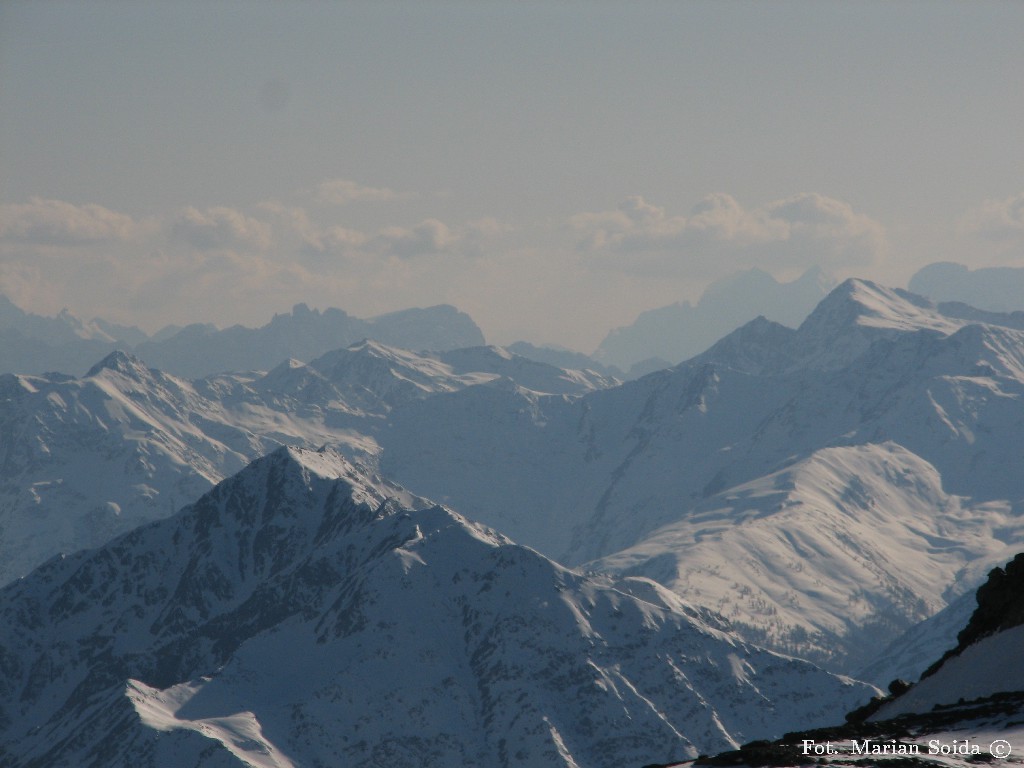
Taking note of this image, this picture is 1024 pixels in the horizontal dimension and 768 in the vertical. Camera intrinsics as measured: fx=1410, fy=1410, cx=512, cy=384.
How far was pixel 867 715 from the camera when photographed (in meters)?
94.3

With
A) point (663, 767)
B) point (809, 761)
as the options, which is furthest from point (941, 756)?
point (663, 767)

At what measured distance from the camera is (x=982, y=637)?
90.2 meters

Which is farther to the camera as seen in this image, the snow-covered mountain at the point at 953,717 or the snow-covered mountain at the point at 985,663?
the snow-covered mountain at the point at 985,663

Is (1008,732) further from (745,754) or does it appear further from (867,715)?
(867,715)

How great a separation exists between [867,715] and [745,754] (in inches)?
1189

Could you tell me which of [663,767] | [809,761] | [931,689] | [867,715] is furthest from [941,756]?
[867,715]

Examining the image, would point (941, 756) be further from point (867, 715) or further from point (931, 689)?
point (867, 715)

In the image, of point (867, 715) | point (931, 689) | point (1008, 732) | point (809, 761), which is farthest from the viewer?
point (867, 715)

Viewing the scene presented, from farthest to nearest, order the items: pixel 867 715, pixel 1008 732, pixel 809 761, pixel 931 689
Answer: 1. pixel 867 715
2. pixel 931 689
3. pixel 1008 732
4. pixel 809 761

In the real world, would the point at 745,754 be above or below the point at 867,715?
above

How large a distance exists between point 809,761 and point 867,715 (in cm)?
3064

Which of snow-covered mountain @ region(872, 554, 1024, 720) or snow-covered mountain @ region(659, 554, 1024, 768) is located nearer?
snow-covered mountain @ region(659, 554, 1024, 768)

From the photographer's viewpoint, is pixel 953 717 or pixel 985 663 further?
pixel 985 663

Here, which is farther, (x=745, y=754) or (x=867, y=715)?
(x=867, y=715)
